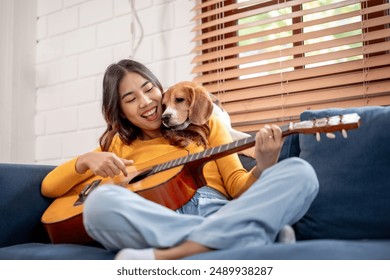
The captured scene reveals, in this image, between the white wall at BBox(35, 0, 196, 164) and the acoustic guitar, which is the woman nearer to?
the acoustic guitar

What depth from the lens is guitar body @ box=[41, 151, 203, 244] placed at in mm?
1210

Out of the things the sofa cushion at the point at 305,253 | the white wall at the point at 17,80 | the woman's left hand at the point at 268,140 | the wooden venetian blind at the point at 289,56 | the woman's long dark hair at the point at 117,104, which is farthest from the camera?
the white wall at the point at 17,80

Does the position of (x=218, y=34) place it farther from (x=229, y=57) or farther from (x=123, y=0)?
(x=123, y=0)

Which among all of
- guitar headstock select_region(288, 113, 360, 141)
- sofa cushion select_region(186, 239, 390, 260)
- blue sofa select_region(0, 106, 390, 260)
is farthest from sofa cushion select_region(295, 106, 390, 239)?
sofa cushion select_region(186, 239, 390, 260)

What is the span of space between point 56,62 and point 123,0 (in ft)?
1.78

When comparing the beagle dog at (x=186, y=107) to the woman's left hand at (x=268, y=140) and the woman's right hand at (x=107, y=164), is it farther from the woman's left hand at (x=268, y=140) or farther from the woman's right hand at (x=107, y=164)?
the woman's left hand at (x=268, y=140)

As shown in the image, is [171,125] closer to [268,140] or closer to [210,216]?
[268,140]

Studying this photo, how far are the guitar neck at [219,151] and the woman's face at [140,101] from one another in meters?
0.31

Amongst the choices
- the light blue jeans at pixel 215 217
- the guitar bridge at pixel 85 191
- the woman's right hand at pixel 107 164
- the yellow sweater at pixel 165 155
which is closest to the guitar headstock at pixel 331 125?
the light blue jeans at pixel 215 217

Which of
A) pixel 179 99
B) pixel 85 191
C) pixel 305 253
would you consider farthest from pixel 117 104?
pixel 305 253

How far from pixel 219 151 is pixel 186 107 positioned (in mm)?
395

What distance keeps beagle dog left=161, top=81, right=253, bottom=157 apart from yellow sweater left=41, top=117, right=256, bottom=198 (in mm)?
44

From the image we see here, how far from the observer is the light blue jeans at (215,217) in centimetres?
92

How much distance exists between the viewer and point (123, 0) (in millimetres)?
2400
